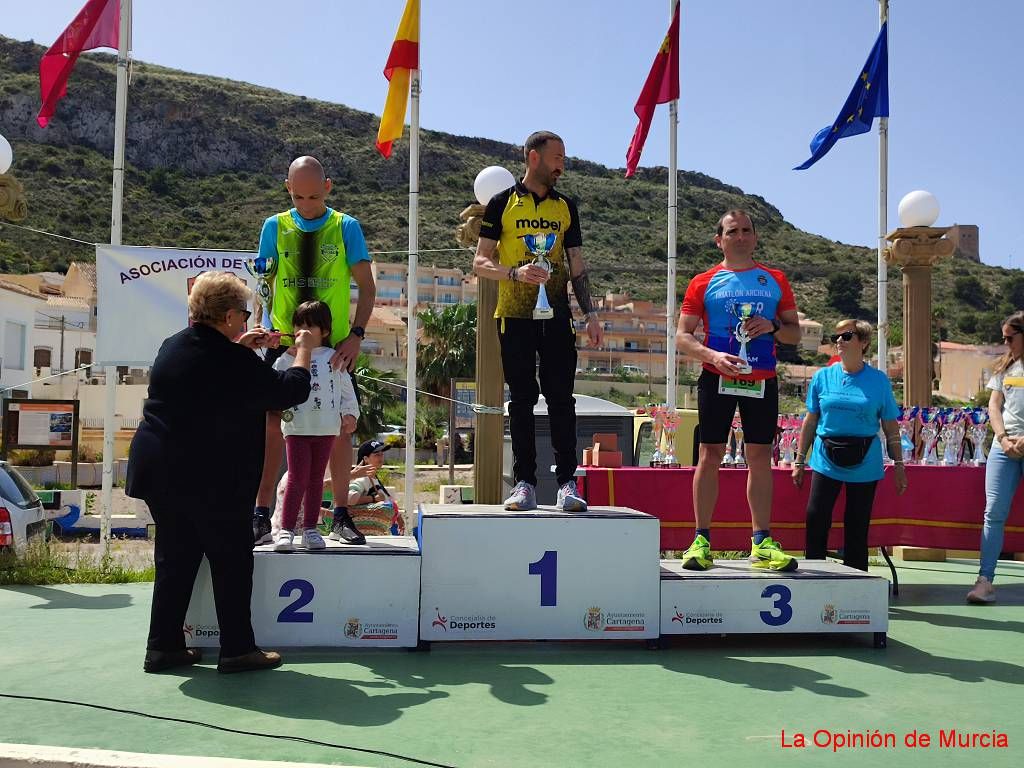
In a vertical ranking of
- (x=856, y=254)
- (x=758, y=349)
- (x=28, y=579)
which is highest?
(x=856, y=254)

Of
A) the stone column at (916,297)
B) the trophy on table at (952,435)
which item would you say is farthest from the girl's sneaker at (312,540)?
the stone column at (916,297)

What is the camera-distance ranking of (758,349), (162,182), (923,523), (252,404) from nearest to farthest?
(252,404), (758,349), (923,523), (162,182)

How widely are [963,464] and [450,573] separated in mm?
4315

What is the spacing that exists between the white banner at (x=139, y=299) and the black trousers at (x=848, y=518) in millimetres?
4921

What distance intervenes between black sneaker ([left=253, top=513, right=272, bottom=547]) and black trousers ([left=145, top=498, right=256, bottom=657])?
599mm

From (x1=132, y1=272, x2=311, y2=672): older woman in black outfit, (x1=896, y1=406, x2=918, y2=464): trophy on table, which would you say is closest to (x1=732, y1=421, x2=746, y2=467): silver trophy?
(x1=896, y1=406, x2=918, y2=464): trophy on table

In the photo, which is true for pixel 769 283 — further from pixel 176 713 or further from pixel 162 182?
pixel 162 182

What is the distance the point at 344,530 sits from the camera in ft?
16.0

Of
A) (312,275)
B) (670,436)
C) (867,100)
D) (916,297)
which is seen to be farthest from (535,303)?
(867,100)

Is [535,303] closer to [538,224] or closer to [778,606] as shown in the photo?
[538,224]

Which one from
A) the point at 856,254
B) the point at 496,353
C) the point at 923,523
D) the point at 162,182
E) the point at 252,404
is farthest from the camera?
the point at 856,254

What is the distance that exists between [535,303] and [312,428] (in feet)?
4.08

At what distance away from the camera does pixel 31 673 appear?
4.08m

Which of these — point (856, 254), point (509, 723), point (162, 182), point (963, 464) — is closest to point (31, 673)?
point (509, 723)
